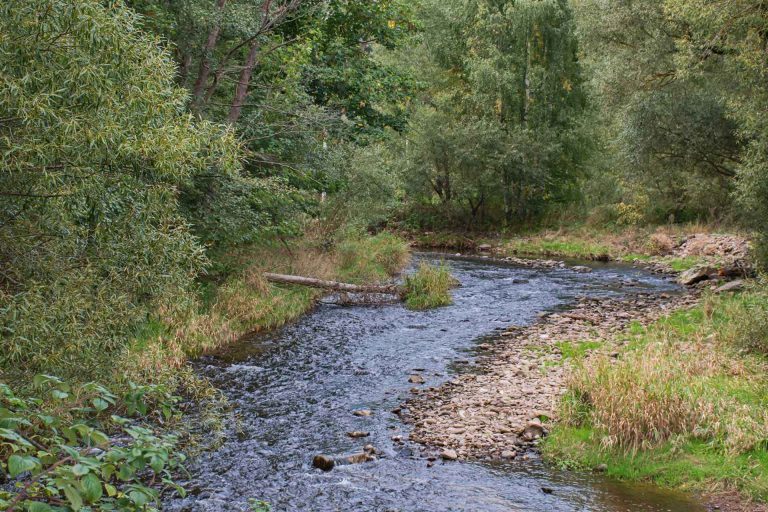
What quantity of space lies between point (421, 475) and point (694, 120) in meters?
22.6

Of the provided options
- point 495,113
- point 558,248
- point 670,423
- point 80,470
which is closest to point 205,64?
point 670,423

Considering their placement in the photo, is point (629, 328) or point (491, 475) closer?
point (491, 475)

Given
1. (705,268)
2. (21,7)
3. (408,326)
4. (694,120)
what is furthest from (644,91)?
(21,7)

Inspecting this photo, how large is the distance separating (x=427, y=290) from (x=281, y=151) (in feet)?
21.2

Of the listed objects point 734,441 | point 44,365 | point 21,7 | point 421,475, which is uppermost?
point 21,7

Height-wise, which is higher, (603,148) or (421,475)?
(603,148)

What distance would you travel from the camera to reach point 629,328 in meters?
16.3

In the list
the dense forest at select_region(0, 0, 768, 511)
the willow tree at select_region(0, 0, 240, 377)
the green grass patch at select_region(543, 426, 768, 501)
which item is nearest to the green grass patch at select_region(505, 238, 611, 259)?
the dense forest at select_region(0, 0, 768, 511)

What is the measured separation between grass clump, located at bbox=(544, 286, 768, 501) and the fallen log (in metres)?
10.9

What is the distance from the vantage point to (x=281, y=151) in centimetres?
1903

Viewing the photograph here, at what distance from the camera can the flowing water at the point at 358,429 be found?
8164mm

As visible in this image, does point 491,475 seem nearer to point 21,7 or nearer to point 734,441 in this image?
point 734,441

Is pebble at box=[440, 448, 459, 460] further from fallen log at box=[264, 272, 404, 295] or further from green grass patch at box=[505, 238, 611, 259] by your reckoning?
green grass patch at box=[505, 238, 611, 259]

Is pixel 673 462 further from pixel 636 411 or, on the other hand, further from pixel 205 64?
pixel 205 64
